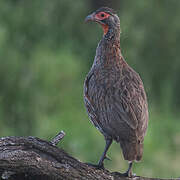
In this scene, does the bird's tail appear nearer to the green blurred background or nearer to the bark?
the bark

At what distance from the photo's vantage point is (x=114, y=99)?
615cm

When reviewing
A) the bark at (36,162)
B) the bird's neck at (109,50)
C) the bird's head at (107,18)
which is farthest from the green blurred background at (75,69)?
the bark at (36,162)

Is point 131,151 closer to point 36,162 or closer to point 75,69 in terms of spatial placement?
point 36,162

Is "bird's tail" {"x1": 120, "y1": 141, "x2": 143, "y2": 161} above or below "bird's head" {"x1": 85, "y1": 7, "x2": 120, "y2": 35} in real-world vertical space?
below

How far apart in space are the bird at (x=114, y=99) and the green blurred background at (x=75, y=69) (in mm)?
4112

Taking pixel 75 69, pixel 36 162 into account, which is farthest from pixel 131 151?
pixel 75 69

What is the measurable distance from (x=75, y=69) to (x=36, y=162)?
695 cm

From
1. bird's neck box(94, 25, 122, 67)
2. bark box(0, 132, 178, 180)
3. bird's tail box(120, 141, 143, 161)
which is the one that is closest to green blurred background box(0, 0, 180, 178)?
bird's neck box(94, 25, 122, 67)

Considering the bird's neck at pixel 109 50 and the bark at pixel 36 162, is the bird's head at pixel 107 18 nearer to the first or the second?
the bird's neck at pixel 109 50

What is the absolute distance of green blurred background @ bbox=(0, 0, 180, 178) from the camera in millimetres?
11094

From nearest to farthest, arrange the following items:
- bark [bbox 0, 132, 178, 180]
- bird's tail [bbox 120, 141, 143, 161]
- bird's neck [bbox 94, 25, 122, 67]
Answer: bark [bbox 0, 132, 178, 180] < bird's tail [bbox 120, 141, 143, 161] < bird's neck [bbox 94, 25, 122, 67]

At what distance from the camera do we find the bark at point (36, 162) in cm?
523

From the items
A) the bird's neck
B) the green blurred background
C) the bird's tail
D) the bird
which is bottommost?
the bird's tail

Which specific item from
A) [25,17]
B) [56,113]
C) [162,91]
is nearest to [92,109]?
[56,113]
